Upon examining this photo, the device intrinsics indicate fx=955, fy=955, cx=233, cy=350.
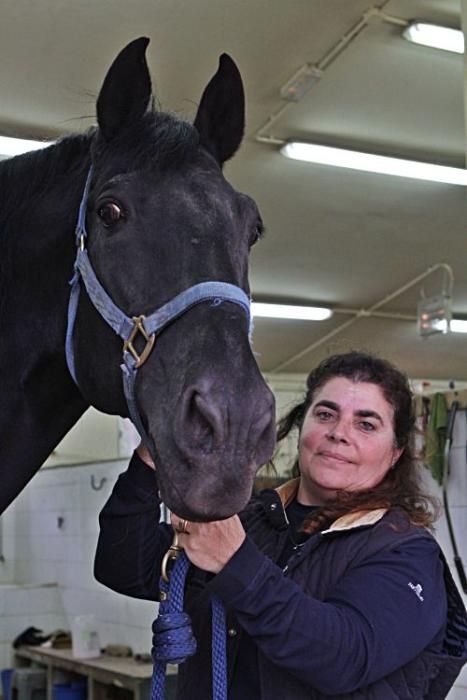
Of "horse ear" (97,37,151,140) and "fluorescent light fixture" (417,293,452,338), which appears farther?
"fluorescent light fixture" (417,293,452,338)

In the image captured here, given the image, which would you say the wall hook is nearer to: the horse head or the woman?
the woman

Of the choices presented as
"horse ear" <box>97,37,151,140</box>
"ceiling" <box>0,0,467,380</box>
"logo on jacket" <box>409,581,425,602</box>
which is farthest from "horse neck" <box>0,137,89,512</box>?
"ceiling" <box>0,0,467,380</box>

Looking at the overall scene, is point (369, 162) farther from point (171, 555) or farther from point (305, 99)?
point (171, 555)

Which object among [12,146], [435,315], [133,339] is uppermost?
[12,146]

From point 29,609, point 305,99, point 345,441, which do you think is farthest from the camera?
point 29,609

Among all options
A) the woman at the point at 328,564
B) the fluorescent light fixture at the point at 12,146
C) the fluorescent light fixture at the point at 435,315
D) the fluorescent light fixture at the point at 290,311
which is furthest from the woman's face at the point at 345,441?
the fluorescent light fixture at the point at 290,311

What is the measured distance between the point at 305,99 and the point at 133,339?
4.85m

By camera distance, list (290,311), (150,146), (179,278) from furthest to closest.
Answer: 1. (290,311)
2. (150,146)
3. (179,278)

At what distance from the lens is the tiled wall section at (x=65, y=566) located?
5.55 metres

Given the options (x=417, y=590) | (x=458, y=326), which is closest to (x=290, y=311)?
(x=458, y=326)

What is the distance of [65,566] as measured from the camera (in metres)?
6.57

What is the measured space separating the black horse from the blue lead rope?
0.25 m

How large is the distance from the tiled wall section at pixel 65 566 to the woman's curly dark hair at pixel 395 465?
3.69 metres

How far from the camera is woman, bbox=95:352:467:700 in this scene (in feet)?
4.24
